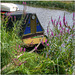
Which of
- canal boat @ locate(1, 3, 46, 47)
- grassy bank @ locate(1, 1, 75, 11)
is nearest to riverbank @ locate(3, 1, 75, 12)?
grassy bank @ locate(1, 1, 75, 11)

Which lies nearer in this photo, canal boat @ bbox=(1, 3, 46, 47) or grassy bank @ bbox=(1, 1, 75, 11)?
grassy bank @ bbox=(1, 1, 75, 11)

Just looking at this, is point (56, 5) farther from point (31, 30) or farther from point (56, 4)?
point (31, 30)

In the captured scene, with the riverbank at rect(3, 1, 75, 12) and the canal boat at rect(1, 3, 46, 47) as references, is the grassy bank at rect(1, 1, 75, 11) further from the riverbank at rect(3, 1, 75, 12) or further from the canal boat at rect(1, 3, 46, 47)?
the canal boat at rect(1, 3, 46, 47)

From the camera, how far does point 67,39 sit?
1.20 meters

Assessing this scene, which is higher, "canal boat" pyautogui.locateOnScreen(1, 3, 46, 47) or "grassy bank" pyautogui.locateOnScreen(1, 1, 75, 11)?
"grassy bank" pyautogui.locateOnScreen(1, 1, 75, 11)

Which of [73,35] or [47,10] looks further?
[47,10]

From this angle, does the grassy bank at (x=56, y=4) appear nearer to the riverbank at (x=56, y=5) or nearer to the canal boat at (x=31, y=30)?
the riverbank at (x=56, y=5)

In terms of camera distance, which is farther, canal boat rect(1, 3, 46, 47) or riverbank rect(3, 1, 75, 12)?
canal boat rect(1, 3, 46, 47)

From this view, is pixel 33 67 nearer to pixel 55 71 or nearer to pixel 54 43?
pixel 55 71

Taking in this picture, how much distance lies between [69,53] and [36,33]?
0.48 metres

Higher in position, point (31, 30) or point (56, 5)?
point (56, 5)

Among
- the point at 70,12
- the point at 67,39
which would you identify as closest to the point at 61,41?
the point at 67,39

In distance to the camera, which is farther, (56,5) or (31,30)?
(31,30)

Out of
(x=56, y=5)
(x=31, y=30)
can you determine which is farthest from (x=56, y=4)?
(x=31, y=30)
